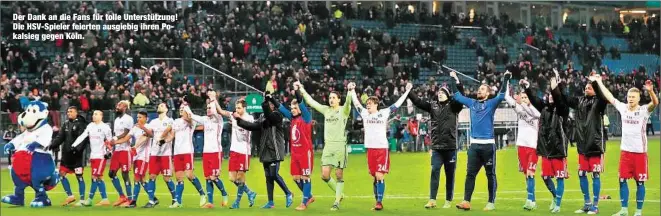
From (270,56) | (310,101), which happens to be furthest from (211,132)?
(270,56)

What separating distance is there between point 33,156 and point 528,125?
9896mm

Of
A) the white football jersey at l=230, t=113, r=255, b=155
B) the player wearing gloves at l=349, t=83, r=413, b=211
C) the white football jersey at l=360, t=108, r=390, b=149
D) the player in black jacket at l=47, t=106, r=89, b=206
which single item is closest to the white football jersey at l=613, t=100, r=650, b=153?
the player wearing gloves at l=349, t=83, r=413, b=211

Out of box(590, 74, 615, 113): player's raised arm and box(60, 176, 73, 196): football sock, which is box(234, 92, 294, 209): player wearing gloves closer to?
box(60, 176, 73, 196): football sock

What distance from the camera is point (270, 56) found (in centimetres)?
5303

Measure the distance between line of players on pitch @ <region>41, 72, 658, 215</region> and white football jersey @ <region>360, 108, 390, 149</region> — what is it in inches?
0.8

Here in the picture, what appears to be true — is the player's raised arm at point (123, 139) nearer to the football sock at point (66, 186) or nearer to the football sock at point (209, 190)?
the football sock at point (66, 186)

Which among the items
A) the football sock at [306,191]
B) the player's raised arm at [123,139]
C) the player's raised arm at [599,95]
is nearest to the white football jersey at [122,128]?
the player's raised arm at [123,139]

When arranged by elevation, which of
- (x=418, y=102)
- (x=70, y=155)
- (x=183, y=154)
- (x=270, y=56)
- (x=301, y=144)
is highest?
(x=270, y=56)

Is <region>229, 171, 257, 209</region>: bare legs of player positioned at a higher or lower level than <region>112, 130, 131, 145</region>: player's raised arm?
lower

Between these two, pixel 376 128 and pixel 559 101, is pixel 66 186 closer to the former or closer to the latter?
pixel 376 128

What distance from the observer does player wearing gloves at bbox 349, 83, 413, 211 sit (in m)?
22.3

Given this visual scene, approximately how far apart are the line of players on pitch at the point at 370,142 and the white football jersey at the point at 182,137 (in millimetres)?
21

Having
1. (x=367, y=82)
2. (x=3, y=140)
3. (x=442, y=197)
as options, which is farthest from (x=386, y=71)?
(x=442, y=197)

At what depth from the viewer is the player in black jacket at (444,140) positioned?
2220cm
